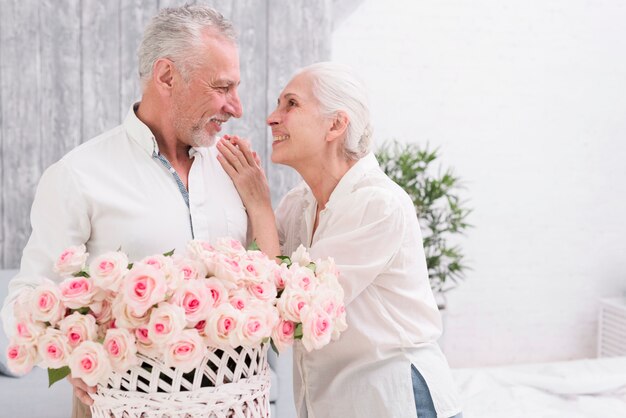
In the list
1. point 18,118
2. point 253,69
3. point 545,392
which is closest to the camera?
point 545,392

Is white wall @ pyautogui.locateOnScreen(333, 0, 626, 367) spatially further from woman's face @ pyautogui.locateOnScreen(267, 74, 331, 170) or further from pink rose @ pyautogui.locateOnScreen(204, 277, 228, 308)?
pink rose @ pyautogui.locateOnScreen(204, 277, 228, 308)

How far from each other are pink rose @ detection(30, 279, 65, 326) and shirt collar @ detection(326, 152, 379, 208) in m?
0.77

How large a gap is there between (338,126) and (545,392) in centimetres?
182

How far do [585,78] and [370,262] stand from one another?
365cm

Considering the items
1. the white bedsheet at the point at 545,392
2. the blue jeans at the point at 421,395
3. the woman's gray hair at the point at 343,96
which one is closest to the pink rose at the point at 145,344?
the blue jeans at the point at 421,395

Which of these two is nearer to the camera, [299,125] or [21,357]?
[21,357]

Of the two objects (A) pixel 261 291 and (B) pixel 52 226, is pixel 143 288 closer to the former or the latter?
(A) pixel 261 291

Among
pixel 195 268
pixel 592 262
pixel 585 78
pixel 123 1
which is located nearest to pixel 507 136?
pixel 585 78

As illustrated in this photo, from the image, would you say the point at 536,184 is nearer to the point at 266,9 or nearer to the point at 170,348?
the point at 266,9

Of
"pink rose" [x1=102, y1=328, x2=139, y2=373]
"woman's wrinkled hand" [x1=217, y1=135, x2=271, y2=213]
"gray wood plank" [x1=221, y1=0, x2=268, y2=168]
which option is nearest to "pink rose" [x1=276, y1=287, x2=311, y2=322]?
"pink rose" [x1=102, y1=328, x2=139, y2=373]

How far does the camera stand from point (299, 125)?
1.80 metres

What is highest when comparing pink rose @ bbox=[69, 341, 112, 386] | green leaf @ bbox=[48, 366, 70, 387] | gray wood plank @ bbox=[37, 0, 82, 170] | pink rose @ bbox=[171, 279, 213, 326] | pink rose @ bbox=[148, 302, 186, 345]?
gray wood plank @ bbox=[37, 0, 82, 170]

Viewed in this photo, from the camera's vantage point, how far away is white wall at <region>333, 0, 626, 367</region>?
4.38 m

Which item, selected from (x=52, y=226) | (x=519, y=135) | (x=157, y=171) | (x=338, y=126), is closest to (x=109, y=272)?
(x=52, y=226)
